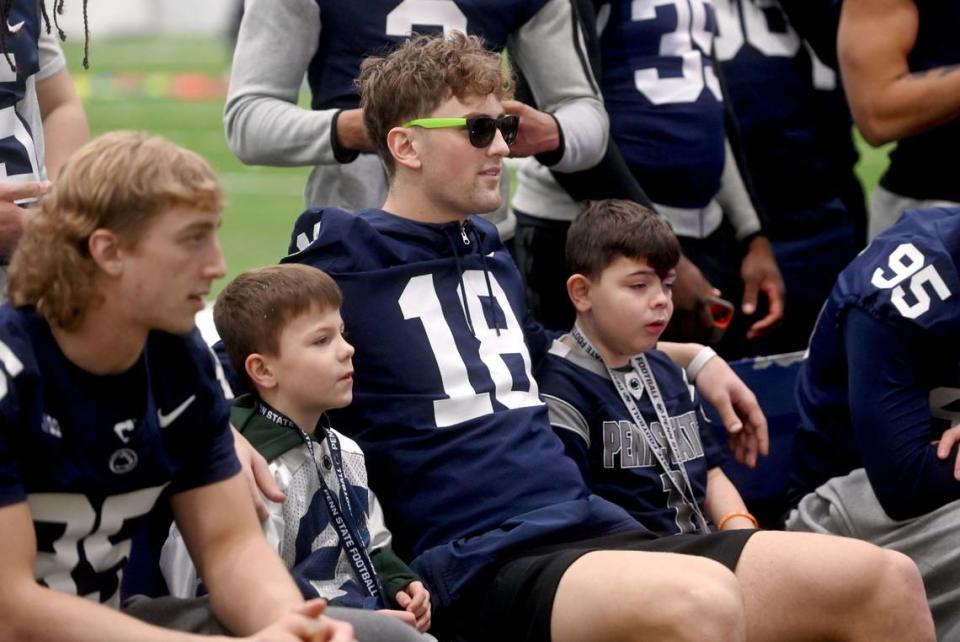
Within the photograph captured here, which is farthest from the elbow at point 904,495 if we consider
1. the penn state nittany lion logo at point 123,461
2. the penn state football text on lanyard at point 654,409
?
the penn state nittany lion logo at point 123,461

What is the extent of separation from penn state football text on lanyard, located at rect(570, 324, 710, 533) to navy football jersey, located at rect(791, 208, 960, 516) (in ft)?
1.33

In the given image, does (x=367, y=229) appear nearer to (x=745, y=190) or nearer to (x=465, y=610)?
(x=465, y=610)

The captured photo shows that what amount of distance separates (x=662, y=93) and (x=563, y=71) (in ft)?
1.54

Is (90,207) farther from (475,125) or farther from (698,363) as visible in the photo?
(698,363)

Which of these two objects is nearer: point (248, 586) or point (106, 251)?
point (106, 251)

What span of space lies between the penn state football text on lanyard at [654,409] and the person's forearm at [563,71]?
582mm

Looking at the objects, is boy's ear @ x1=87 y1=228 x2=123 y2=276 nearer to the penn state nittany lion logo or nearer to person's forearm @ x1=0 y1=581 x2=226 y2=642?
the penn state nittany lion logo

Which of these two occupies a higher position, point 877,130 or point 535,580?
point 877,130

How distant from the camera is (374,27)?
12.9 ft

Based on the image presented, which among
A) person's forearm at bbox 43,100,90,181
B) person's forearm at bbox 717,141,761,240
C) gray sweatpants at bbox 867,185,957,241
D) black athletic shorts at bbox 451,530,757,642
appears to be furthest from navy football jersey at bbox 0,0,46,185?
gray sweatpants at bbox 867,185,957,241

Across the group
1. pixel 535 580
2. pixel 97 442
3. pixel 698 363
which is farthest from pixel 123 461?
pixel 698 363

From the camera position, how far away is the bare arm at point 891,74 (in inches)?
175

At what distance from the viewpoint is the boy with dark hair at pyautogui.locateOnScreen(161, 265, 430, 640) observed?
301 cm

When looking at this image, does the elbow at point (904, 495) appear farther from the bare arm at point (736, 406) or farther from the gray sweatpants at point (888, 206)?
the gray sweatpants at point (888, 206)
